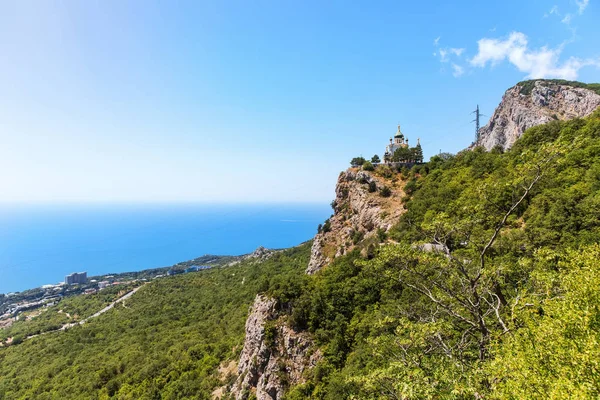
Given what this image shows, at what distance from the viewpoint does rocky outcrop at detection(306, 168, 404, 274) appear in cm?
3025

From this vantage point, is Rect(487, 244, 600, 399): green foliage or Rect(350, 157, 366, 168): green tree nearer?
Rect(487, 244, 600, 399): green foliage

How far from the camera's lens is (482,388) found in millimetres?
5879

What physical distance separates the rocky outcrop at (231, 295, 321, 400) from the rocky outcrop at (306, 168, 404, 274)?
42.5 ft

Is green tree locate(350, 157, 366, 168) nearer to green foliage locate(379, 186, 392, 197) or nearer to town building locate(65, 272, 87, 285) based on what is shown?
green foliage locate(379, 186, 392, 197)

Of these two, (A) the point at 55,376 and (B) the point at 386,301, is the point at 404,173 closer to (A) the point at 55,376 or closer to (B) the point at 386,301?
(B) the point at 386,301

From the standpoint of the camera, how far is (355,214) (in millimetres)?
34812

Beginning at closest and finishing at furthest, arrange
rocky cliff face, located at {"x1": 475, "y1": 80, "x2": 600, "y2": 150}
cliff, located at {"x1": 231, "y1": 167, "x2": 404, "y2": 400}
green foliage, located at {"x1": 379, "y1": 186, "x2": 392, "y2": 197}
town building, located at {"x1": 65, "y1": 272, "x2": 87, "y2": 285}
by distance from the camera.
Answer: cliff, located at {"x1": 231, "y1": 167, "x2": 404, "y2": 400}, green foliage, located at {"x1": 379, "y1": 186, "x2": 392, "y2": 197}, rocky cliff face, located at {"x1": 475, "y1": 80, "x2": 600, "y2": 150}, town building, located at {"x1": 65, "y1": 272, "x2": 87, "y2": 285}

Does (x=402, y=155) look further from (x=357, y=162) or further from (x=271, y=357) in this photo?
(x=271, y=357)

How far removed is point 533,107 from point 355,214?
79.2 m

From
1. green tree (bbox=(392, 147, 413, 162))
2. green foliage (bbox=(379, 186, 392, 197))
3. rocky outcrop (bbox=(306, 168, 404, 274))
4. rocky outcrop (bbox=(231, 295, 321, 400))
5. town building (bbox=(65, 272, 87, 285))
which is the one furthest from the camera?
town building (bbox=(65, 272, 87, 285))

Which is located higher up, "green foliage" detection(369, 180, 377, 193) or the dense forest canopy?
"green foliage" detection(369, 180, 377, 193)

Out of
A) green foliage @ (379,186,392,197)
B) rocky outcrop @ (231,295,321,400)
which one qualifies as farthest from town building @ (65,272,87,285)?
green foliage @ (379,186,392,197)

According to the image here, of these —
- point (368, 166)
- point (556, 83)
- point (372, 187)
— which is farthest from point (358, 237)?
point (556, 83)

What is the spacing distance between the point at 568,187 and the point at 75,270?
17751 centimetres
